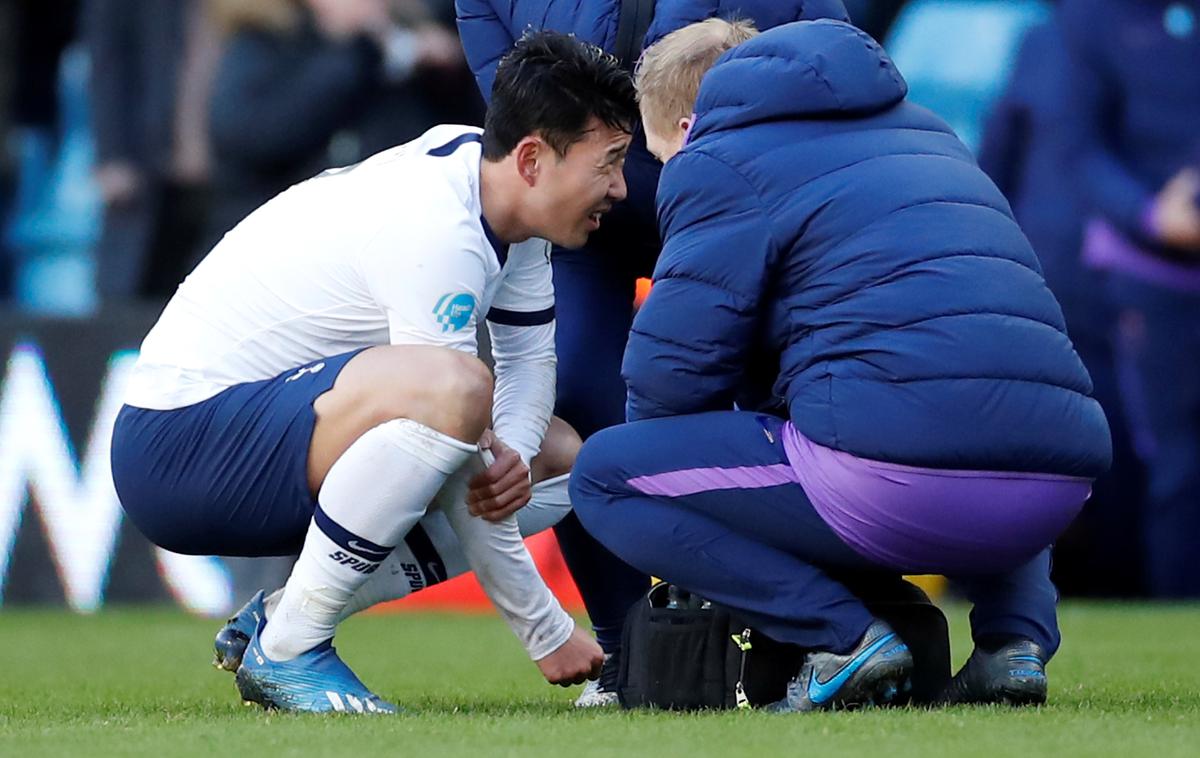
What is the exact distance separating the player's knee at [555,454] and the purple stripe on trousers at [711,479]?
2.06 ft

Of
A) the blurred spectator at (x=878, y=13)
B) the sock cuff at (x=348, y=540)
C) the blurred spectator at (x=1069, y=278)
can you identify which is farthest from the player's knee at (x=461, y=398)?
the blurred spectator at (x=878, y=13)

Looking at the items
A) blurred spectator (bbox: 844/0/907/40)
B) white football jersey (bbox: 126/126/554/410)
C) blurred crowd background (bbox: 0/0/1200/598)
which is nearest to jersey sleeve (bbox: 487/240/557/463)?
white football jersey (bbox: 126/126/554/410)

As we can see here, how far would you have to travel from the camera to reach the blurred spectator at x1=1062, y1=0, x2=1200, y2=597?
8023 millimetres

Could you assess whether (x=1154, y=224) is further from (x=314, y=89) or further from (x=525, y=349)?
(x=525, y=349)

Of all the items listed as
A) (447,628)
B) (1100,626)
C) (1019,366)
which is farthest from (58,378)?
(1019,366)

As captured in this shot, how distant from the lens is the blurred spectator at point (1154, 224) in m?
8.02

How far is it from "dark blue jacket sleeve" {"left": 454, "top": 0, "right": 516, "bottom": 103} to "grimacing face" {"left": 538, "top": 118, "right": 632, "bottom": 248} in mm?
626

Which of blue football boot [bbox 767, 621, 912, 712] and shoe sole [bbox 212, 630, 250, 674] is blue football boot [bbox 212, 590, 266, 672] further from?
blue football boot [bbox 767, 621, 912, 712]

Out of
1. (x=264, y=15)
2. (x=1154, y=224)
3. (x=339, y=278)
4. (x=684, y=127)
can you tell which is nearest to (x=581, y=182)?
(x=684, y=127)

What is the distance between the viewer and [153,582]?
24.8 ft

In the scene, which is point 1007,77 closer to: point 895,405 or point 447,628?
point 447,628

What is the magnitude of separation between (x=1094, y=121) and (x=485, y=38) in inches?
163

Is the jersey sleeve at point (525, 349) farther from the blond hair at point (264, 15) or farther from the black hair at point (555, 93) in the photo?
the blond hair at point (264, 15)

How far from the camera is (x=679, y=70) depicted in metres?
3.97
